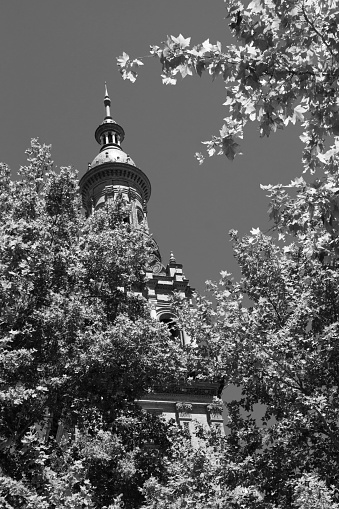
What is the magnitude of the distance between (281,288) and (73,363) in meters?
6.27

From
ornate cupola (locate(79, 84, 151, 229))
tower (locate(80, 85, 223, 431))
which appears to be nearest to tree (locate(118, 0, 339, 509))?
tower (locate(80, 85, 223, 431))

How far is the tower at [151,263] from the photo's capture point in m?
41.2

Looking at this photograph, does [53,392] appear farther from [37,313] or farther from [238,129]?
[238,129]

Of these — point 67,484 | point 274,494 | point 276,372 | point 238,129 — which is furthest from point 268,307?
point 238,129

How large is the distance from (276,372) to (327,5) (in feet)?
30.0

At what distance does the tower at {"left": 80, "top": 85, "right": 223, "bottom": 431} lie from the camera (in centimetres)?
4116

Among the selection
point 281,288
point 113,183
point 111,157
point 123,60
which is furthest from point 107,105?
point 123,60

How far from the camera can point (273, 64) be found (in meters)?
9.48

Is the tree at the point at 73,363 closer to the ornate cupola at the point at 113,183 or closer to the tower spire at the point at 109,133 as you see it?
the ornate cupola at the point at 113,183

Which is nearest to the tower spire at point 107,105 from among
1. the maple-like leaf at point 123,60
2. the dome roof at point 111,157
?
→ the dome roof at point 111,157

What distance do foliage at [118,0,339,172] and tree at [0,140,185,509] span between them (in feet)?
24.2

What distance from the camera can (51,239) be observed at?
62.9 ft

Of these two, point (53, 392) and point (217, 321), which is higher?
point (217, 321)

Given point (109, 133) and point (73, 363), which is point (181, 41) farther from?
point (109, 133)
